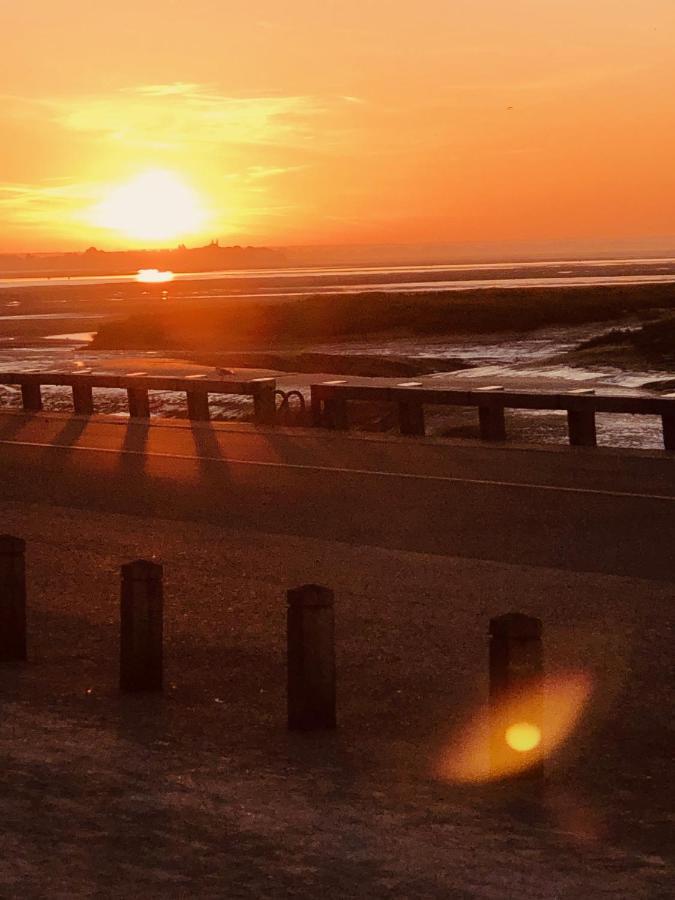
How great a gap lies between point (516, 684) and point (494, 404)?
49.2 ft

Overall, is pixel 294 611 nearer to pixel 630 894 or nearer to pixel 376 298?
pixel 630 894

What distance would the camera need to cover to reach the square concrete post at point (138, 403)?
26.6 m

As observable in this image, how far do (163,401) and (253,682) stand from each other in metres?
26.8

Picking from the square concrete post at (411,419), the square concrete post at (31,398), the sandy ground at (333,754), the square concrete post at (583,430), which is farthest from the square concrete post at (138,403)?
the sandy ground at (333,754)

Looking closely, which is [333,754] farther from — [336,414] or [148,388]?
[148,388]

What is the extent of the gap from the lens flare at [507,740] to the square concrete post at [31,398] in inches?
844

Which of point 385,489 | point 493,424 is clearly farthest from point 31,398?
point 385,489

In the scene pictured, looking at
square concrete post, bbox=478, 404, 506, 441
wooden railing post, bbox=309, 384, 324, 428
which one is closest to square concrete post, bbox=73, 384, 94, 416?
wooden railing post, bbox=309, 384, 324, 428

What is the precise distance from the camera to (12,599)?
903 centimetres

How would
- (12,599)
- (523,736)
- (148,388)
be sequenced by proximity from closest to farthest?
(523,736) → (12,599) → (148,388)

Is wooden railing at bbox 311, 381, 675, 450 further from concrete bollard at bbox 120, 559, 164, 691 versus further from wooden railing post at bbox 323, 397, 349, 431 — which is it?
concrete bollard at bbox 120, 559, 164, 691

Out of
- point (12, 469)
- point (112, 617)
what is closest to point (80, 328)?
point (12, 469)

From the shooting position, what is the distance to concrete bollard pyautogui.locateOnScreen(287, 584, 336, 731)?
291 inches

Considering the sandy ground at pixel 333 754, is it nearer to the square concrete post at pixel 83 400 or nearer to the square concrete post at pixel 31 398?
the square concrete post at pixel 83 400
